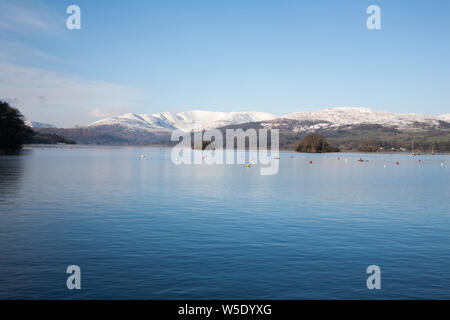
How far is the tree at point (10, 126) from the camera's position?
14938 centimetres

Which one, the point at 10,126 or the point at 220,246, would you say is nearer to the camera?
the point at 220,246

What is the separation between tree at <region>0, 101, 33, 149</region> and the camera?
490 feet

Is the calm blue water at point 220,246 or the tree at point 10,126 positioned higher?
the tree at point 10,126

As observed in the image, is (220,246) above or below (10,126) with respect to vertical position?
below

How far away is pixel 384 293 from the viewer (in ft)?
56.3

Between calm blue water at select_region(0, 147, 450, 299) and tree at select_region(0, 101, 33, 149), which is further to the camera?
tree at select_region(0, 101, 33, 149)

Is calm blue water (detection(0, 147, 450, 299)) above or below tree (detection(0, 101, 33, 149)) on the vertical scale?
below

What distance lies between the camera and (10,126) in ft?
500

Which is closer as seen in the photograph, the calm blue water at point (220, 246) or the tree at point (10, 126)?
the calm blue water at point (220, 246)
